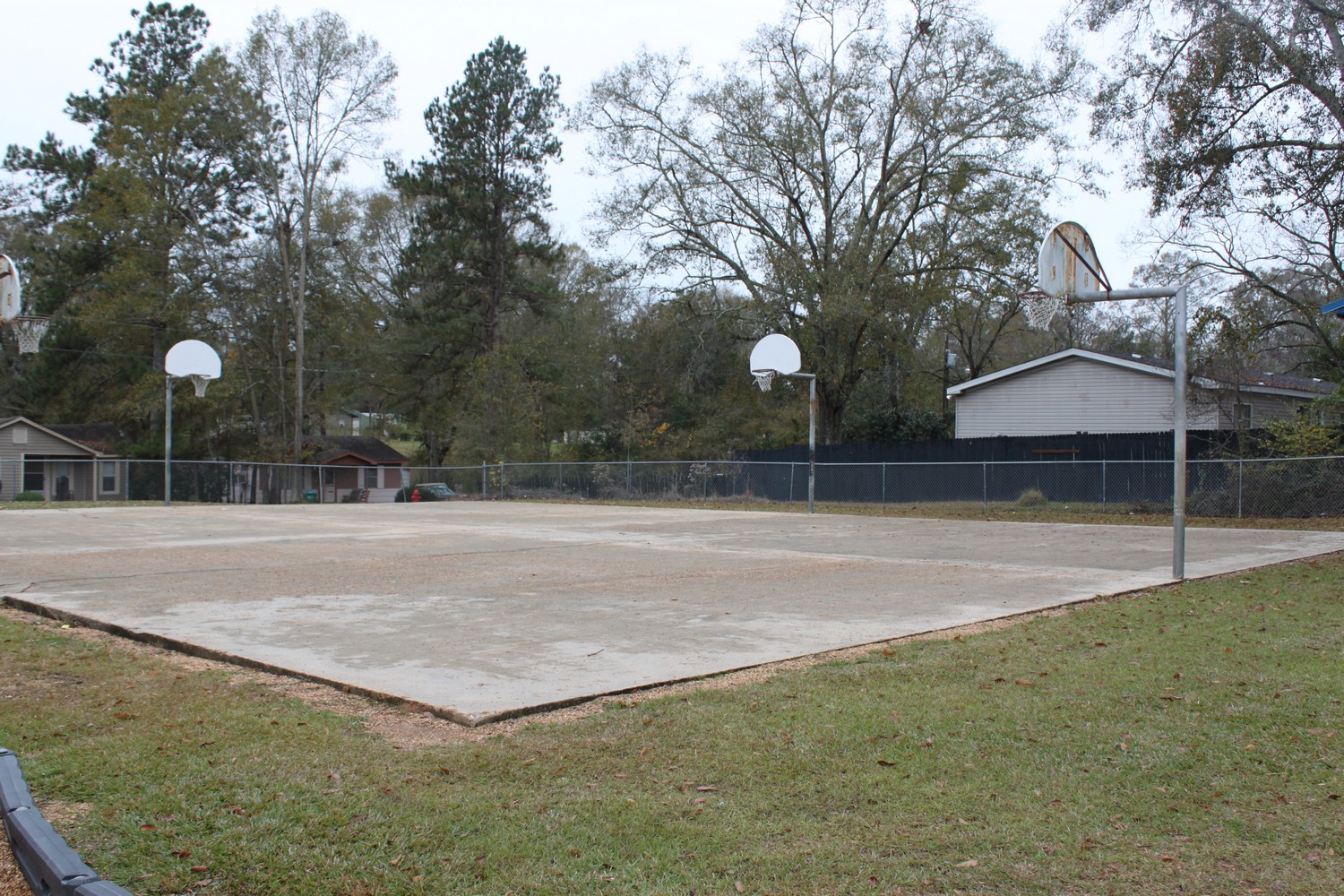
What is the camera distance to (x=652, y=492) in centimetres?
3353

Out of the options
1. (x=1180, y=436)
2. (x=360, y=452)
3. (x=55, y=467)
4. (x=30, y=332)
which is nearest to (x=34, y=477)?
(x=55, y=467)

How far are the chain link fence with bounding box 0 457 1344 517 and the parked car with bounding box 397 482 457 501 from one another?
5 cm

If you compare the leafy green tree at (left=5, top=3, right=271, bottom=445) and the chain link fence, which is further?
the leafy green tree at (left=5, top=3, right=271, bottom=445)

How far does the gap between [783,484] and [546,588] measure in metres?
22.1

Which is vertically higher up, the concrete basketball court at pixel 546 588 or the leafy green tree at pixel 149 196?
the leafy green tree at pixel 149 196

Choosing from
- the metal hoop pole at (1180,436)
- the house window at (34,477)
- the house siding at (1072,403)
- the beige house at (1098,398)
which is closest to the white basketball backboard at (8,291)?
the metal hoop pole at (1180,436)

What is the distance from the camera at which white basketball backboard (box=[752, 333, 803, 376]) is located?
28.0m

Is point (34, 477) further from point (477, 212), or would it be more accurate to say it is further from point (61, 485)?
point (477, 212)

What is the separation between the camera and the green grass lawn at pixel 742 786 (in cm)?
339

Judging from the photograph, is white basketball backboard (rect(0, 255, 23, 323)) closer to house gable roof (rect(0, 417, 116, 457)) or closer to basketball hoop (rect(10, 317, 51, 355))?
basketball hoop (rect(10, 317, 51, 355))

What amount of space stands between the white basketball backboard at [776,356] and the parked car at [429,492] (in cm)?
1537

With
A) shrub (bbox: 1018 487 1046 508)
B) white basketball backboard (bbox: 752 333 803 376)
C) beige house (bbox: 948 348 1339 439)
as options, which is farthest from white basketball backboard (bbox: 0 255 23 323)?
beige house (bbox: 948 348 1339 439)

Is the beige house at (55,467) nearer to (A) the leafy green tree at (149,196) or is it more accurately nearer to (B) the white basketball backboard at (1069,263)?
(A) the leafy green tree at (149,196)

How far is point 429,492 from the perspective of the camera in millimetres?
38875
